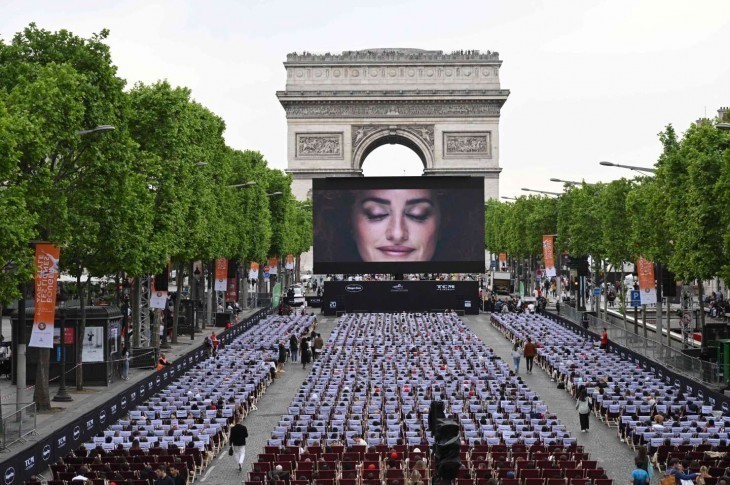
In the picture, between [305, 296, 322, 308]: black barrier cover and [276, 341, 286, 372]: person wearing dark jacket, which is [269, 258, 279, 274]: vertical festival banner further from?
[276, 341, 286, 372]: person wearing dark jacket

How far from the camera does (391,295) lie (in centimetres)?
9219

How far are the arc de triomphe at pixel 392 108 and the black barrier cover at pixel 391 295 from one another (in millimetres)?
67083

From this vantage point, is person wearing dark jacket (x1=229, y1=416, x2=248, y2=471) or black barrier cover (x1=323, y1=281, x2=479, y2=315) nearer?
person wearing dark jacket (x1=229, y1=416, x2=248, y2=471)

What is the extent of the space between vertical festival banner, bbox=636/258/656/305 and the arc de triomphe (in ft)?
337

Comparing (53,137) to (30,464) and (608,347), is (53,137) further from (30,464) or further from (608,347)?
(608,347)

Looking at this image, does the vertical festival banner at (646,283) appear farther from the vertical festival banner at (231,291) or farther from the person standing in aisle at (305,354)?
the vertical festival banner at (231,291)

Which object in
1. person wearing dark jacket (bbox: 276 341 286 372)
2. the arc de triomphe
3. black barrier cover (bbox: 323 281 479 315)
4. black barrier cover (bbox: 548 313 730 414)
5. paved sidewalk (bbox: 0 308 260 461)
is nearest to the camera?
paved sidewalk (bbox: 0 308 260 461)

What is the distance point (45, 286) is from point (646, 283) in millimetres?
30981

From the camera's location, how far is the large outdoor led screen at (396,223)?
288ft

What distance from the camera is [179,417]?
116 ft

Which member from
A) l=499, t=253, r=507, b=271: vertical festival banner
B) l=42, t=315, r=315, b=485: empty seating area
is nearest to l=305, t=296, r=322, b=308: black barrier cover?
l=499, t=253, r=507, b=271: vertical festival banner

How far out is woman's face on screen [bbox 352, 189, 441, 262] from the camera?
288 ft

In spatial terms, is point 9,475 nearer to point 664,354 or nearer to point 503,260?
point 664,354

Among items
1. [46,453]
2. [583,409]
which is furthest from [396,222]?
[46,453]
